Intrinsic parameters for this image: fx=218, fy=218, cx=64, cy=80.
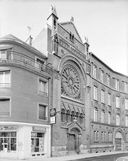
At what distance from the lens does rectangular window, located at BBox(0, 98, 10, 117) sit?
2177 centimetres

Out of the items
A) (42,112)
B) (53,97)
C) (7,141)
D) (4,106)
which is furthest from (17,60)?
(7,141)

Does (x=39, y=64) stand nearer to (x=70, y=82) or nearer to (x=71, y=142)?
(x=70, y=82)

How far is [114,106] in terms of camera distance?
44.6 meters

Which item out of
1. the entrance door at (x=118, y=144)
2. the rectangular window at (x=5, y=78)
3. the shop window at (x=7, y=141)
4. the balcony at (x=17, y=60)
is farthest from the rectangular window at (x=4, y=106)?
the entrance door at (x=118, y=144)

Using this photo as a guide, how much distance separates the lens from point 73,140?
99.4 feet

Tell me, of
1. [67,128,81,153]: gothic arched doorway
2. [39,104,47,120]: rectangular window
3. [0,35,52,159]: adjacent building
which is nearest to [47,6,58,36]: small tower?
[0,35,52,159]: adjacent building

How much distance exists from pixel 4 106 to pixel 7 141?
3584mm

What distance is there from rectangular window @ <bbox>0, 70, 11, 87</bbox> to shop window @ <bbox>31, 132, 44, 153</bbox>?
6.16 meters

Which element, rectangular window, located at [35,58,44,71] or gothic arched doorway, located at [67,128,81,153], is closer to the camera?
rectangular window, located at [35,58,44,71]

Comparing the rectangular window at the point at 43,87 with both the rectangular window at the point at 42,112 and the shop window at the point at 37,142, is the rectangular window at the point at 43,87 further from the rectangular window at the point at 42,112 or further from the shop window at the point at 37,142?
the shop window at the point at 37,142

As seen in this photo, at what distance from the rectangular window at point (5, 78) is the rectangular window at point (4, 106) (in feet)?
5.00

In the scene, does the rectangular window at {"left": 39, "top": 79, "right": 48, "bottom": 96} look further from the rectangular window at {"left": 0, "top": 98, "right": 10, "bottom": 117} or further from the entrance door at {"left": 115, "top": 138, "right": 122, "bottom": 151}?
the entrance door at {"left": 115, "top": 138, "right": 122, "bottom": 151}

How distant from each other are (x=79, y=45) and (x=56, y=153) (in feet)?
56.6

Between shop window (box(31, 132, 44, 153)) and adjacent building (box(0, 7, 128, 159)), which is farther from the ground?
adjacent building (box(0, 7, 128, 159))
